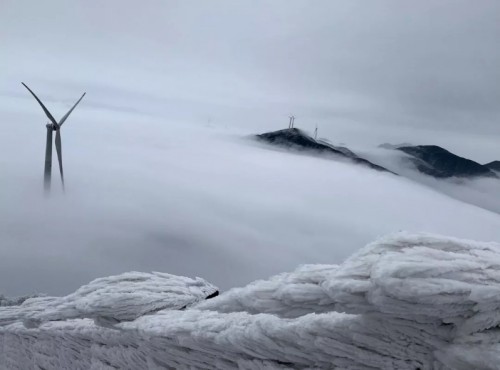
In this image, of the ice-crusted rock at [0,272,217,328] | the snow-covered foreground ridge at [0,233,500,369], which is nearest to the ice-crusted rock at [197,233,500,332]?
the snow-covered foreground ridge at [0,233,500,369]

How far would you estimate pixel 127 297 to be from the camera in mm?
3715

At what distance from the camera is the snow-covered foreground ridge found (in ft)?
5.90

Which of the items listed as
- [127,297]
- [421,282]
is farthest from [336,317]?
[127,297]

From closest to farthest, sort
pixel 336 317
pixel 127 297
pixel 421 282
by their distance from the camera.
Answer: pixel 421 282, pixel 336 317, pixel 127 297

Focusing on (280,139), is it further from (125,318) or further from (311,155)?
(125,318)

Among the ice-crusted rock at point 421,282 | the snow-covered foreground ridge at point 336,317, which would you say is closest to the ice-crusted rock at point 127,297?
the snow-covered foreground ridge at point 336,317

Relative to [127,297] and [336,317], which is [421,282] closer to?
[336,317]

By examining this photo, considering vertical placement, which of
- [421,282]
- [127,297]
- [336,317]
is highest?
[421,282]

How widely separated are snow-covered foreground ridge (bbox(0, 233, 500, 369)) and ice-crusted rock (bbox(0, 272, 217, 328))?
0.01m

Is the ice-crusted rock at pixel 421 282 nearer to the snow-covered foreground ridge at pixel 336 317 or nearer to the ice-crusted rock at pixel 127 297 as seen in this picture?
the snow-covered foreground ridge at pixel 336 317

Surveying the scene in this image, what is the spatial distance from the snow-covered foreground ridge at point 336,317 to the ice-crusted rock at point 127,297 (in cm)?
1

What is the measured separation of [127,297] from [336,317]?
211cm

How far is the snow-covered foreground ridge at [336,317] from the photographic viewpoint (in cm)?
180

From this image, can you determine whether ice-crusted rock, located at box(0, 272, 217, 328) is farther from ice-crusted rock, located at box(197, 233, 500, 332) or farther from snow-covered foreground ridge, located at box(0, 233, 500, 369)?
ice-crusted rock, located at box(197, 233, 500, 332)
